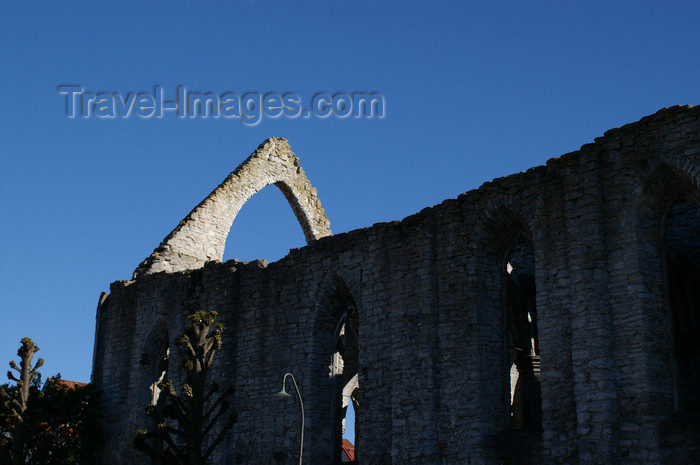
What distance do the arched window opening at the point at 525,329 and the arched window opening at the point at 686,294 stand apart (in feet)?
10.5

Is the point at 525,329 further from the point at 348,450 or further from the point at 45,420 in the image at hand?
the point at 348,450

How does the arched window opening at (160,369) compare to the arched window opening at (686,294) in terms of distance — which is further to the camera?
the arched window opening at (160,369)

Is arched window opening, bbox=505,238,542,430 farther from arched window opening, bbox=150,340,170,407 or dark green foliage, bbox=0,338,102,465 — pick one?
dark green foliage, bbox=0,338,102,465

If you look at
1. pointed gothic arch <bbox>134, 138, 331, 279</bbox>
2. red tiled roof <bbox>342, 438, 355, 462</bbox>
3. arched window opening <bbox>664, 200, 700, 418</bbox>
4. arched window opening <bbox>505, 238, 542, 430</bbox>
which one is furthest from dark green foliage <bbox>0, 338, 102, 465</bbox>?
red tiled roof <bbox>342, 438, 355, 462</bbox>

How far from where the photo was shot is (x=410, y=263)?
1800 cm

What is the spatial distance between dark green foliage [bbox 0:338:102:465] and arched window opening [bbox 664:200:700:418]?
1384 cm

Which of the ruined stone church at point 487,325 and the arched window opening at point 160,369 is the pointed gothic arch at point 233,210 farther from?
the arched window opening at point 160,369

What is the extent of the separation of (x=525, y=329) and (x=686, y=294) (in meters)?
3.82

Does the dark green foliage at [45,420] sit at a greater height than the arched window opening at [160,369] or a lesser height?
lesser

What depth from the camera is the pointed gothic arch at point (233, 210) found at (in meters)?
25.4

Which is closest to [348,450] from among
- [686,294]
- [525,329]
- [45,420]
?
[45,420]

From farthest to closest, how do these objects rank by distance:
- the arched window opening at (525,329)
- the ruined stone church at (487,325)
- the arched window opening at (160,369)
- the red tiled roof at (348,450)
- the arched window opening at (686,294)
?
the red tiled roof at (348,450), the arched window opening at (160,369), the arched window opening at (525,329), the arched window opening at (686,294), the ruined stone church at (487,325)

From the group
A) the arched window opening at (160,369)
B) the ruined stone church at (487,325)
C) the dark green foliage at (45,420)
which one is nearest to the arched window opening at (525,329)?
the ruined stone church at (487,325)

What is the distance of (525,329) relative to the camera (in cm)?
2114
